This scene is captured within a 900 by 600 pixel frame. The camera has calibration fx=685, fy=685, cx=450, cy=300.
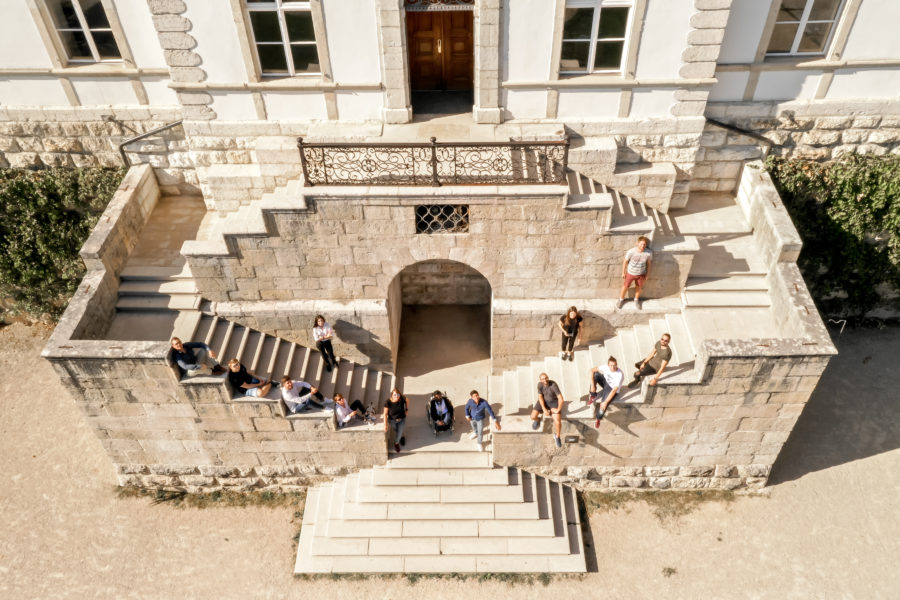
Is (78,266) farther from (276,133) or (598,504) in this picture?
(598,504)

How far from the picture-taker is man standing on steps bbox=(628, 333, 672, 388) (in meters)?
11.7

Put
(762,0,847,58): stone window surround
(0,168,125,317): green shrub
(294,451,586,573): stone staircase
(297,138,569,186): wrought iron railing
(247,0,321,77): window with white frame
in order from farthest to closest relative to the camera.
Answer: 1. (0,168,125,317): green shrub
2. (762,0,847,58): stone window surround
3. (294,451,586,573): stone staircase
4. (247,0,321,77): window with white frame
5. (297,138,569,186): wrought iron railing

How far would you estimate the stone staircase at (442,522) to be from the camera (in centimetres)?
1235

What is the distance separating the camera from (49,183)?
49.0 feet

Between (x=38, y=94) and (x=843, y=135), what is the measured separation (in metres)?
16.5

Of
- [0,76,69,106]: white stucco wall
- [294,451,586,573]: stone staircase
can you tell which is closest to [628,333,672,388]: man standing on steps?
[294,451,586,573]: stone staircase

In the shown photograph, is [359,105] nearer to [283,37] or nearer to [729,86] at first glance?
[283,37]

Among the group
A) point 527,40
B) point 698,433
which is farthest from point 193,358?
point 698,433

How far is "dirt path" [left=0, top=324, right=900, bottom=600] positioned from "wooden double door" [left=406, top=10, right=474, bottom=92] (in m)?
9.10

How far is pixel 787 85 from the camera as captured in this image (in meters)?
13.5

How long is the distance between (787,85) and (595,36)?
4290 millimetres

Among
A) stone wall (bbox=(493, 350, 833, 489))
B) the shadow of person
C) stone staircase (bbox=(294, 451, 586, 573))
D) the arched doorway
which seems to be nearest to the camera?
stone wall (bbox=(493, 350, 833, 489))

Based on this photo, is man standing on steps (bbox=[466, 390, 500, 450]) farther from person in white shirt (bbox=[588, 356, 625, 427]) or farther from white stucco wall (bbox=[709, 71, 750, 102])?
white stucco wall (bbox=[709, 71, 750, 102])

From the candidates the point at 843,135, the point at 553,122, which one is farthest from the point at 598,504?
the point at 843,135
